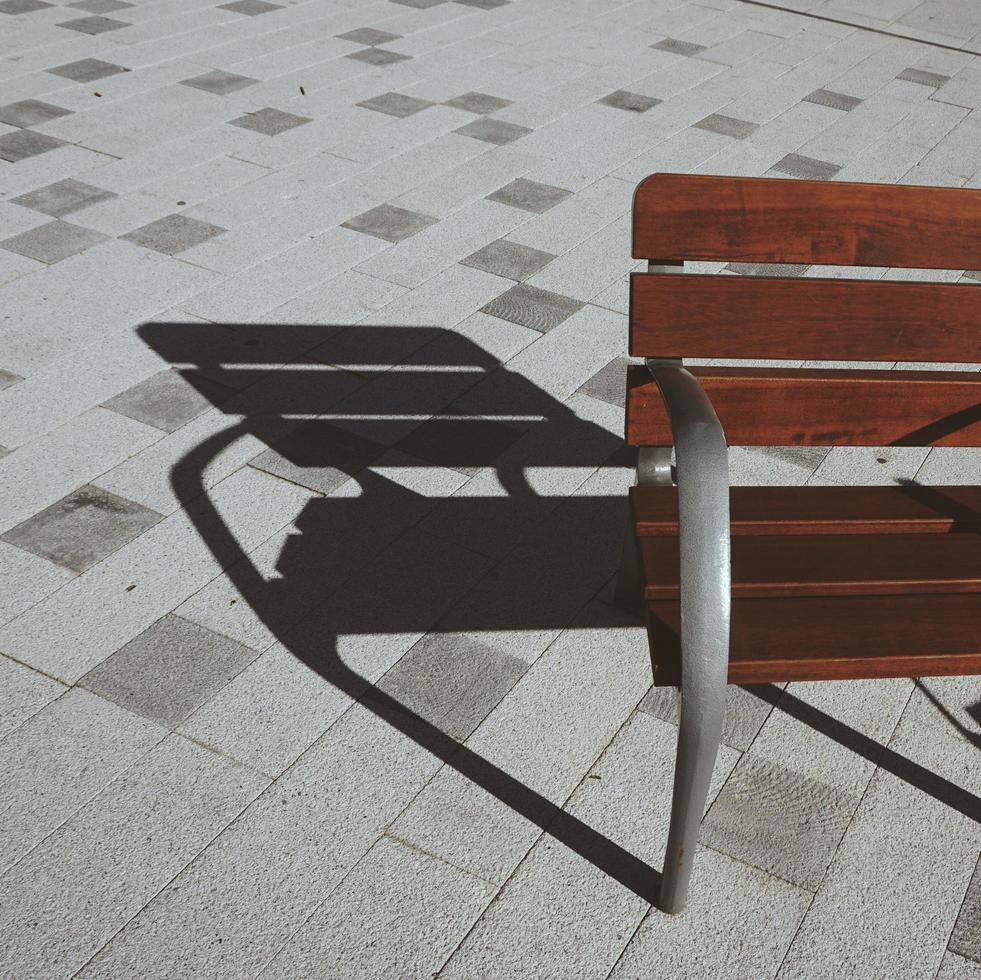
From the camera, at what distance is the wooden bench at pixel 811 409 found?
2.29m

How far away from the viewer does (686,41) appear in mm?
8211

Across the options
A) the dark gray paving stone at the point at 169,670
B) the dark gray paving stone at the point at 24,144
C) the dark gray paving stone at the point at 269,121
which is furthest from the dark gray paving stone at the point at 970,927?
the dark gray paving stone at the point at 24,144

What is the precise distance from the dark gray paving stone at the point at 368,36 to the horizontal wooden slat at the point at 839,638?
6.29 m

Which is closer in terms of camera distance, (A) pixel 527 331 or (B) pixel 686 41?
(A) pixel 527 331

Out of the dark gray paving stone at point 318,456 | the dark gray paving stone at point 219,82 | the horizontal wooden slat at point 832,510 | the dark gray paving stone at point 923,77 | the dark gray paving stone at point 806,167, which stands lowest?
the dark gray paving stone at point 923,77

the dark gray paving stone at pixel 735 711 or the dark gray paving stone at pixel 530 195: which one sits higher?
the dark gray paving stone at pixel 735 711

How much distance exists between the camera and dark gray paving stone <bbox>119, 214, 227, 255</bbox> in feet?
16.5

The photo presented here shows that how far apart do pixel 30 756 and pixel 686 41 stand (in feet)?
23.0

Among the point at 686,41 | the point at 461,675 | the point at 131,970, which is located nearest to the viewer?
the point at 131,970

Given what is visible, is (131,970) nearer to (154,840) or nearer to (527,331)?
(154,840)

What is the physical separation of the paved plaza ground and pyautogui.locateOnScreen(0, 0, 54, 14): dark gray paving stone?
2.10 meters

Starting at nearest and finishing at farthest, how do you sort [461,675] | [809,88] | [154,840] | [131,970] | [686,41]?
[131,970] < [154,840] < [461,675] < [809,88] < [686,41]

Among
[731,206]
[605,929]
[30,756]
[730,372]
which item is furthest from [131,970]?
[731,206]

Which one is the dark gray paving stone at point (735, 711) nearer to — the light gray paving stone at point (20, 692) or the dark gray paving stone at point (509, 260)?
the light gray paving stone at point (20, 692)
